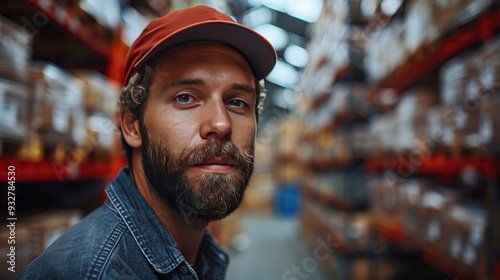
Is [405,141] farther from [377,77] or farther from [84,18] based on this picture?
[84,18]

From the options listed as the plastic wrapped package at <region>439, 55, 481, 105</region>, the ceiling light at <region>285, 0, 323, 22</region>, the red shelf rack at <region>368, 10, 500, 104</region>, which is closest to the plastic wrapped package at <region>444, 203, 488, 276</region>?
the plastic wrapped package at <region>439, 55, 481, 105</region>

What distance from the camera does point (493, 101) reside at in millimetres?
2119

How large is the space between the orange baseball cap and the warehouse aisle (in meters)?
4.28

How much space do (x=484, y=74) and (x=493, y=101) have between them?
0.20 meters

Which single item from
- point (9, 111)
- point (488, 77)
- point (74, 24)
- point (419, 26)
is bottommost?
point (9, 111)

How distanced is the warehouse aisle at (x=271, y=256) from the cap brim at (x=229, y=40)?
421 cm

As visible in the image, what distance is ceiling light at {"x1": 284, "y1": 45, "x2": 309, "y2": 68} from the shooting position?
12648mm

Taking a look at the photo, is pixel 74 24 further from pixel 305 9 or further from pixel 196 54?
pixel 305 9

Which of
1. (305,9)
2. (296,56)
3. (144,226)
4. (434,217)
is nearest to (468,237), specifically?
(434,217)

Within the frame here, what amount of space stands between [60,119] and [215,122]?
4.71 feet

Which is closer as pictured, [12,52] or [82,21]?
[12,52]

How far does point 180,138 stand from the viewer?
1.23 meters

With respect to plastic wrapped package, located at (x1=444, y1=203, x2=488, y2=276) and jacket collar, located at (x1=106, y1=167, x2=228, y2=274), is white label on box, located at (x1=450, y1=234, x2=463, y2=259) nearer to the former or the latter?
plastic wrapped package, located at (x1=444, y1=203, x2=488, y2=276)

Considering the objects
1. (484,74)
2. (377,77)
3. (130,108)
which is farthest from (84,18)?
(377,77)
